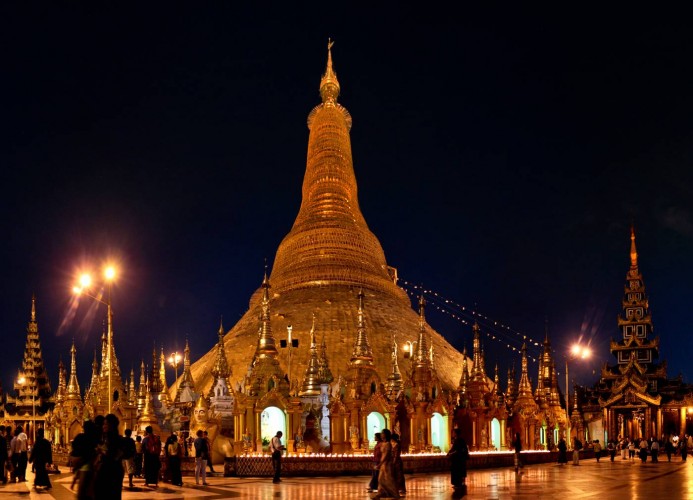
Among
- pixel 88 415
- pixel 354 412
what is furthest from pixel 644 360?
pixel 88 415

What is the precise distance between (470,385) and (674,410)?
2696 centimetres

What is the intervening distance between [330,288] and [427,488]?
118ft

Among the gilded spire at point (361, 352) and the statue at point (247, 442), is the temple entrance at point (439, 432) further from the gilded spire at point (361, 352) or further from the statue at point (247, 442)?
the statue at point (247, 442)

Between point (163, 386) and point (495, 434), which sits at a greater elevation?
point (163, 386)

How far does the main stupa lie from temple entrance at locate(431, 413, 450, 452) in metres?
7.35

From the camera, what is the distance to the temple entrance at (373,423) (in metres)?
37.7

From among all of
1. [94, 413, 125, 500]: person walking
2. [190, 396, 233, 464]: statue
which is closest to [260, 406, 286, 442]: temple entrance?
[190, 396, 233, 464]: statue

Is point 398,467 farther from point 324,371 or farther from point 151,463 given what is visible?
point 324,371

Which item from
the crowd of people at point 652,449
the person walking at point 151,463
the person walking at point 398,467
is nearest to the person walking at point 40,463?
the person walking at point 151,463

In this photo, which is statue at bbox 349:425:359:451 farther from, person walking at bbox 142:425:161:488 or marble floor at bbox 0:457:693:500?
person walking at bbox 142:425:161:488

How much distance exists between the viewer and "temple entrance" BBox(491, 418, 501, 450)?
42775mm

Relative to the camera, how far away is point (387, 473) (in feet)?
57.4

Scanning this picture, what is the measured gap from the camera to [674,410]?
62438 mm

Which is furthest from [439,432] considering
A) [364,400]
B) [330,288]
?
[330,288]
